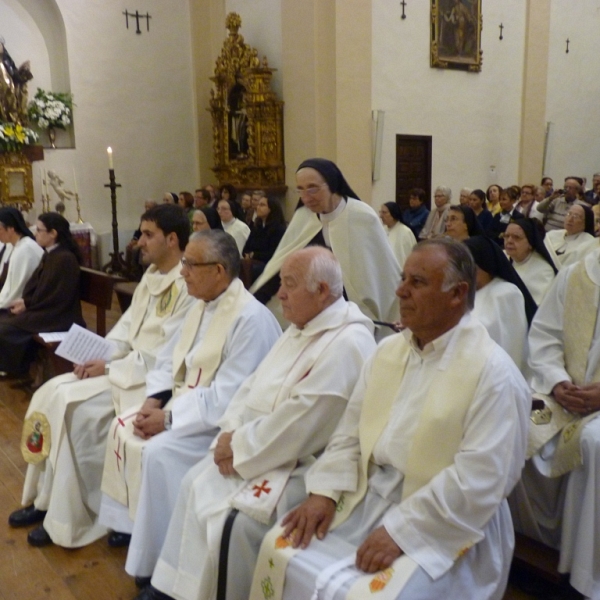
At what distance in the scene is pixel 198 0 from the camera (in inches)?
438

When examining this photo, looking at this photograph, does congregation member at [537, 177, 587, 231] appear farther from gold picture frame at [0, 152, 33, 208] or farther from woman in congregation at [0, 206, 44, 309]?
gold picture frame at [0, 152, 33, 208]

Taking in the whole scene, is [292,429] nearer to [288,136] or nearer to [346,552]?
[346,552]

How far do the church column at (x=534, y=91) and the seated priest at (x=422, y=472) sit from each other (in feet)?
34.5

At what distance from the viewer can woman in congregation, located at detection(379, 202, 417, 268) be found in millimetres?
7461

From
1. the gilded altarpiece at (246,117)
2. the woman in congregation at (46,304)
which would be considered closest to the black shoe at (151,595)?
the woman in congregation at (46,304)

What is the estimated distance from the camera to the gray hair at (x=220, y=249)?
2.97m

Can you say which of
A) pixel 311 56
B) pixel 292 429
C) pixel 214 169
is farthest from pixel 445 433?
pixel 214 169

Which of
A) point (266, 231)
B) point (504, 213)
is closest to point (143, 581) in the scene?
point (266, 231)

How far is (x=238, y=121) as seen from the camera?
1020 centimetres

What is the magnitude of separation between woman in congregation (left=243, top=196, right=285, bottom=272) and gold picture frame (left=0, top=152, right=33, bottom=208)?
4145 mm

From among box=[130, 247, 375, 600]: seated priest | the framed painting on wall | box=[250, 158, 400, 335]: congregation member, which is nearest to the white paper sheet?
box=[250, 158, 400, 335]: congregation member

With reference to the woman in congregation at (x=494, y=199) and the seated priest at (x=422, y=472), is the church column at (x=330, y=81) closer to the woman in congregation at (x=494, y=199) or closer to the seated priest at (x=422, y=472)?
the woman in congregation at (x=494, y=199)

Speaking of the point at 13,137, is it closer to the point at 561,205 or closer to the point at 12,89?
the point at 12,89

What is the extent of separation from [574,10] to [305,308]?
480 inches
